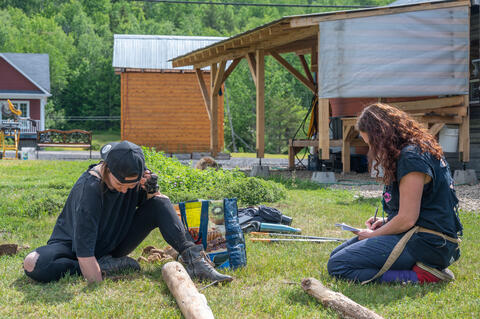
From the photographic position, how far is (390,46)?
11.3 meters

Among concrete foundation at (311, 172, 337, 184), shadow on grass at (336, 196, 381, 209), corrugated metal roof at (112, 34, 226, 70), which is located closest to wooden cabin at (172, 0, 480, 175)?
concrete foundation at (311, 172, 337, 184)

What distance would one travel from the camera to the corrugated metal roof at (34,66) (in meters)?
39.4

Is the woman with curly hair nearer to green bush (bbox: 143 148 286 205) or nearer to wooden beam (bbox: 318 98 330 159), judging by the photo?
green bush (bbox: 143 148 286 205)

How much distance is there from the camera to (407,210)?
3.58 metres

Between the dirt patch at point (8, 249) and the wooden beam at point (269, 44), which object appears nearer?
the dirt patch at point (8, 249)

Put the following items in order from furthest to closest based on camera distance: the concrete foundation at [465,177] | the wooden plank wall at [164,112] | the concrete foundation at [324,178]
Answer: the wooden plank wall at [164,112] → the concrete foundation at [324,178] → the concrete foundation at [465,177]

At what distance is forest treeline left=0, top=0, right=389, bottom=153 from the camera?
46000mm

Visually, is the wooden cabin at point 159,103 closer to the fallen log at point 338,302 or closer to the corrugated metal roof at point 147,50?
the corrugated metal roof at point 147,50

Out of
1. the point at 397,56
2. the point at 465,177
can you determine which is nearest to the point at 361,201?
the point at 465,177

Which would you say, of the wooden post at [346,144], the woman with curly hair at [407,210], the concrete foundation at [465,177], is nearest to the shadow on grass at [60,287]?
the woman with curly hair at [407,210]

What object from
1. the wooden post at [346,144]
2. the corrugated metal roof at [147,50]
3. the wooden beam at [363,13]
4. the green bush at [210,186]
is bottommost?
the green bush at [210,186]

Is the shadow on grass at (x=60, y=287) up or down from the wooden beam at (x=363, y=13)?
down

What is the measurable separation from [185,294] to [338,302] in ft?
2.95

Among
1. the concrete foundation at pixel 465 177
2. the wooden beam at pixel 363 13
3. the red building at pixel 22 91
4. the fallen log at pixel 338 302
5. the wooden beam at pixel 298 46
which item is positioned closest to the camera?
the fallen log at pixel 338 302
